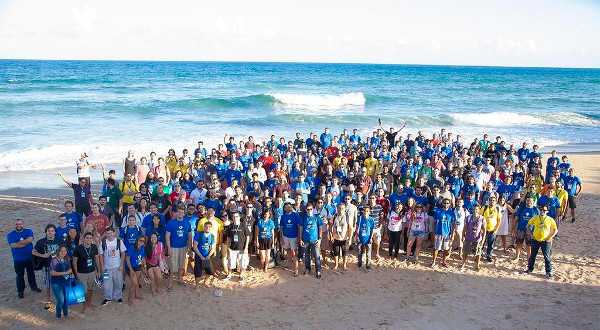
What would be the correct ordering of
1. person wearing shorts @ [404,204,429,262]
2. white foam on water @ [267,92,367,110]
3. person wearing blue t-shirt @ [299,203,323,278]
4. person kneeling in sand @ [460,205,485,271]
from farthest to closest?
white foam on water @ [267,92,367,110] → person wearing shorts @ [404,204,429,262] → person kneeling in sand @ [460,205,485,271] → person wearing blue t-shirt @ [299,203,323,278]

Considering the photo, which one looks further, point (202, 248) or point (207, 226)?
point (202, 248)

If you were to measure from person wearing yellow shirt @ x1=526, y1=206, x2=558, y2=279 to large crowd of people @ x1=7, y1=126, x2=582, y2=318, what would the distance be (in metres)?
0.02

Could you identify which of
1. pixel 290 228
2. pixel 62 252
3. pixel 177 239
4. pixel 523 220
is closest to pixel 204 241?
pixel 177 239

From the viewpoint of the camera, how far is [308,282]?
939cm

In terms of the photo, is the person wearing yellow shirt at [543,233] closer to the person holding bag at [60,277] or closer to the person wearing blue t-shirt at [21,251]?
the person holding bag at [60,277]

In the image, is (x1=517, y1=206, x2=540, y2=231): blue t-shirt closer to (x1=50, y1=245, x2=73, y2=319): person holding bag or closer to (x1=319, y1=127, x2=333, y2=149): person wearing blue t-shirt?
(x1=319, y1=127, x2=333, y2=149): person wearing blue t-shirt

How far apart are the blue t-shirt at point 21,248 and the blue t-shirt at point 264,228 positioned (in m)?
3.98

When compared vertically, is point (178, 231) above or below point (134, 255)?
above

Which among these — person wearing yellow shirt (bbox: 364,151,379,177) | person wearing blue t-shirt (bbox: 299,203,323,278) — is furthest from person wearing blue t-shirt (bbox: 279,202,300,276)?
person wearing yellow shirt (bbox: 364,151,379,177)

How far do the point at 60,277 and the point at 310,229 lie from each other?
4.34 meters

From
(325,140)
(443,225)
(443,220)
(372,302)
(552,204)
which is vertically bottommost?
(372,302)

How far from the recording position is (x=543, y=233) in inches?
374

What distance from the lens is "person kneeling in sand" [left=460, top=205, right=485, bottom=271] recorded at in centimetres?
974

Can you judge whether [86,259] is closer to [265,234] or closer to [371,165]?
[265,234]
